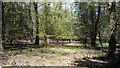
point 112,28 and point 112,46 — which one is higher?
point 112,28

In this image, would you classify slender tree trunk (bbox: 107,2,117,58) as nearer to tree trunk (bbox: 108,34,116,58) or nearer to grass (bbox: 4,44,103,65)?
tree trunk (bbox: 108,34,116,58)

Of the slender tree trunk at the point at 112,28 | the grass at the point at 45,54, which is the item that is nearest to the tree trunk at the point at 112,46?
the slender tree trunk at the point at 112,28

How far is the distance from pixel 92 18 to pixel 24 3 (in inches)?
253

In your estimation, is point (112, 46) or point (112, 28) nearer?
point (112, 28)

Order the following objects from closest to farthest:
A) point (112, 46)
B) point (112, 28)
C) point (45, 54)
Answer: point (112, 28) < point (45, 54) < point (112, 46)

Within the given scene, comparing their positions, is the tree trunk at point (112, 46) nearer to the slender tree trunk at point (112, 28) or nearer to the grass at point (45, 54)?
the slender tree trunk at point (112, 28)

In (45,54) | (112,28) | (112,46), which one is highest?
(112,28)

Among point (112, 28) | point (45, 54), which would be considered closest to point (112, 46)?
point (112, 28)

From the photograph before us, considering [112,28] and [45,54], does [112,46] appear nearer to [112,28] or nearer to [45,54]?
[112,28]

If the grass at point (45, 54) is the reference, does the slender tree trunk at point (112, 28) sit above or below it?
above

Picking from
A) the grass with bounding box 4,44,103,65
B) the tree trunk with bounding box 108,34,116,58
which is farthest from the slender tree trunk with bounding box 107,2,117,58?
the grass with bounding box 4,44,103,65

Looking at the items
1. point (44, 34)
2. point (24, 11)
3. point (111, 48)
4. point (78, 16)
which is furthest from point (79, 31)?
point (111, 48)

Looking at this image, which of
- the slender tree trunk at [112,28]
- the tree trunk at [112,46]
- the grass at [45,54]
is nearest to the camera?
the grass at [45,54]

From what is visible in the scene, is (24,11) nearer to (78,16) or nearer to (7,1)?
(7,1)
